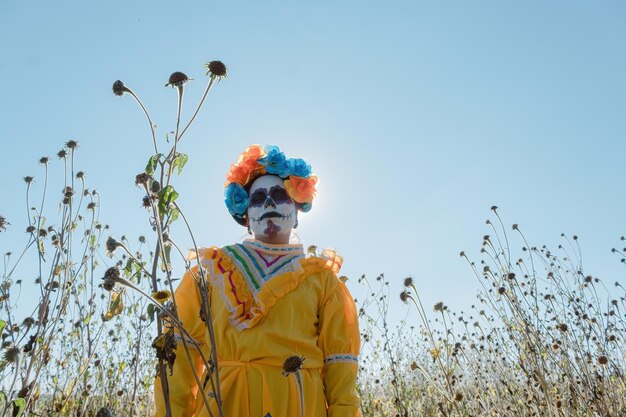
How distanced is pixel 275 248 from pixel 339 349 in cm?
63

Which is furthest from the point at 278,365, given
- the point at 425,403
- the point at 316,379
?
the point at 425,403

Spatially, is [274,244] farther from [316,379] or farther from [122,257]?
[122,257]

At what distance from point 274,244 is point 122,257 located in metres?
2.26

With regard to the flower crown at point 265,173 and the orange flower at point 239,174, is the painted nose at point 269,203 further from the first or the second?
the orange flower at point 239,174

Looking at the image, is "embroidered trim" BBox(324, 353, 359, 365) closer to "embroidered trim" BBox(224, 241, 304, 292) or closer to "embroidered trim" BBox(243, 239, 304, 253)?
"embroidered trim" BBox(224, 241, 304, 292)

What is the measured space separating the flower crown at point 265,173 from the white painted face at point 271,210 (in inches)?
1.9

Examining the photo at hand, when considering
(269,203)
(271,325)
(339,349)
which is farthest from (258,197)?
(339,349)

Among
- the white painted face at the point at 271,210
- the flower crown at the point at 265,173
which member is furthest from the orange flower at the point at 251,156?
the white painted face at the point at 271,210

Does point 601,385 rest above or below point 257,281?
below

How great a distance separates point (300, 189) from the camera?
110 inches

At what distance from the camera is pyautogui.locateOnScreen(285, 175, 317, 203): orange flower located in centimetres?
278

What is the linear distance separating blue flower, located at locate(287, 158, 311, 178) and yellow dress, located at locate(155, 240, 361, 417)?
1.67 feet

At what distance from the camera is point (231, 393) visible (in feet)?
6.72

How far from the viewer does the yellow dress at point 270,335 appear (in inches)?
80.7
